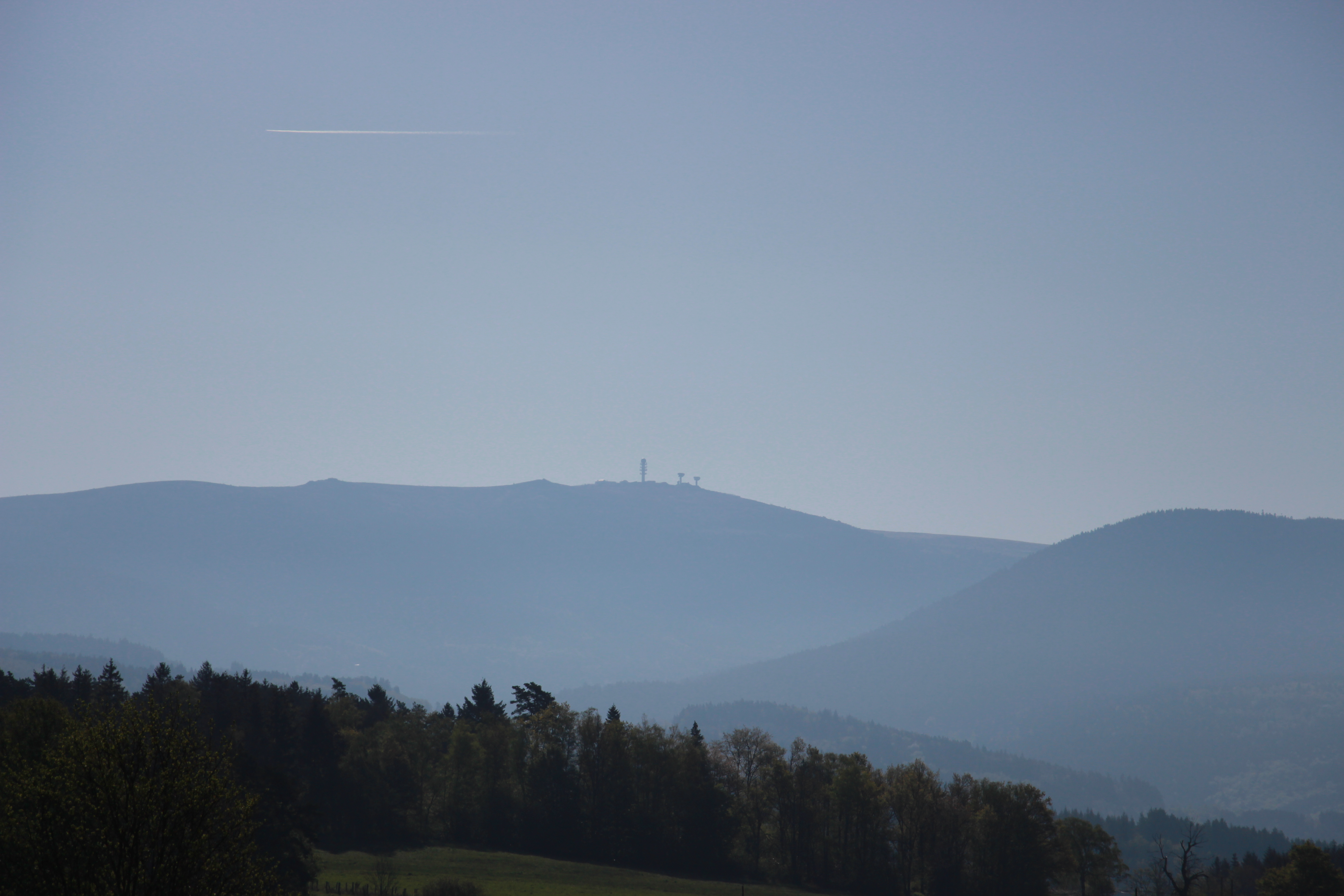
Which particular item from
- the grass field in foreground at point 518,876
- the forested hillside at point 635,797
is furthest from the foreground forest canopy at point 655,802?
the grass field in foreground at point 518,876

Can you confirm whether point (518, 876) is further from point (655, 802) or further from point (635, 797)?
point (655, 802)

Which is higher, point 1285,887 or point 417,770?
point 417,770

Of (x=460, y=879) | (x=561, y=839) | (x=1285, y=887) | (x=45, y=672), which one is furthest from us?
(x=561, y=839)

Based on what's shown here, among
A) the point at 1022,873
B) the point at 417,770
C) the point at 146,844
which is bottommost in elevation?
the point at 1022,873

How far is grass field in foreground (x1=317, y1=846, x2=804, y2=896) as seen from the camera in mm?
79250

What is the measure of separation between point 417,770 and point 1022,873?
6694 cm

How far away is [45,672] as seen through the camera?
98.1 metres

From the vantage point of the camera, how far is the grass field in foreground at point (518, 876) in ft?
260

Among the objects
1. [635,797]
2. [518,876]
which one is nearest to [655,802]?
[635,797]

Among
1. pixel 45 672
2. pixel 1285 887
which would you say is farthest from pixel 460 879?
pixel 1285 887

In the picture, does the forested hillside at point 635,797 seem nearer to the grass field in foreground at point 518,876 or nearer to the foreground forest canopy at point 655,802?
the foreground forest canopy at point 655,802

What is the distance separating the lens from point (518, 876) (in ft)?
288

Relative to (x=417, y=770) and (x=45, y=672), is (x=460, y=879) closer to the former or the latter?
(x=417, y=770)

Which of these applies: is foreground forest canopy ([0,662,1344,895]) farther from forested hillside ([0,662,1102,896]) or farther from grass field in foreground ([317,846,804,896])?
grass field in foreground ([317,846,804,896])
